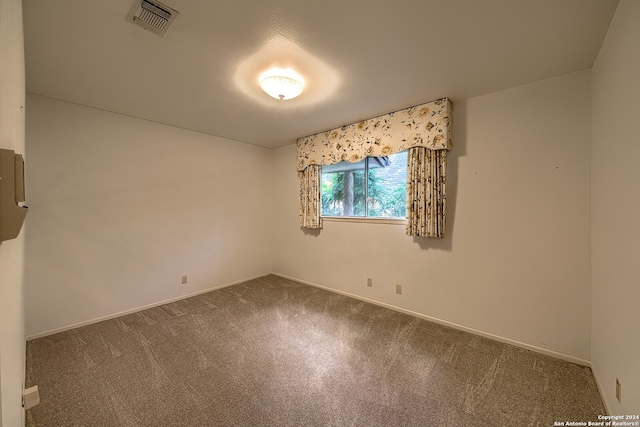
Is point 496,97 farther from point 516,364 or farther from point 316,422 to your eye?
point 316,422

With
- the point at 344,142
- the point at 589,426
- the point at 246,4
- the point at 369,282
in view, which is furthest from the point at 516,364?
the point at 246,4

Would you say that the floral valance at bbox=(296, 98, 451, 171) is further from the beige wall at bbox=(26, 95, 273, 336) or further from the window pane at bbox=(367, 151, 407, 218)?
the beige wall at bbox=(26, 95, 273, 336)

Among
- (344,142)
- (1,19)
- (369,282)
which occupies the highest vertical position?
(344,142)

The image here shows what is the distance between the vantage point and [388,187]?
10.5ft

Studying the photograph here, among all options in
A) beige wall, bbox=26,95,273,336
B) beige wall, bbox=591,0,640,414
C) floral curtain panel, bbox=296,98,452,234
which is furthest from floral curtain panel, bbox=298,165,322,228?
beige wall, bbox=591,0,640,414

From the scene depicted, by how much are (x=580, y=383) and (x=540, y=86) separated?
2404 mm

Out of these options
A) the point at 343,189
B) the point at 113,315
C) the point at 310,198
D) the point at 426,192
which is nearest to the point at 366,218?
the point at 343,189

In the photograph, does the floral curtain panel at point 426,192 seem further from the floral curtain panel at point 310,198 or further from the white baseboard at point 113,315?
the white baseboard at point 113,315

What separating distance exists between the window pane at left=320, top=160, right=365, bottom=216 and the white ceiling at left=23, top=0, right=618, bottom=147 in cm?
113

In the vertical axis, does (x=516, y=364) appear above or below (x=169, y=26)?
below

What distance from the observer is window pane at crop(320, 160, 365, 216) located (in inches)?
138

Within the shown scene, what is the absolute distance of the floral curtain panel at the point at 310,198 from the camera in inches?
149

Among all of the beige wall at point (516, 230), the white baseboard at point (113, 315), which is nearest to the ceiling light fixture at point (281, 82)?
the beige wall at point (516, 230)

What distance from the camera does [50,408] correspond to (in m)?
1.56
